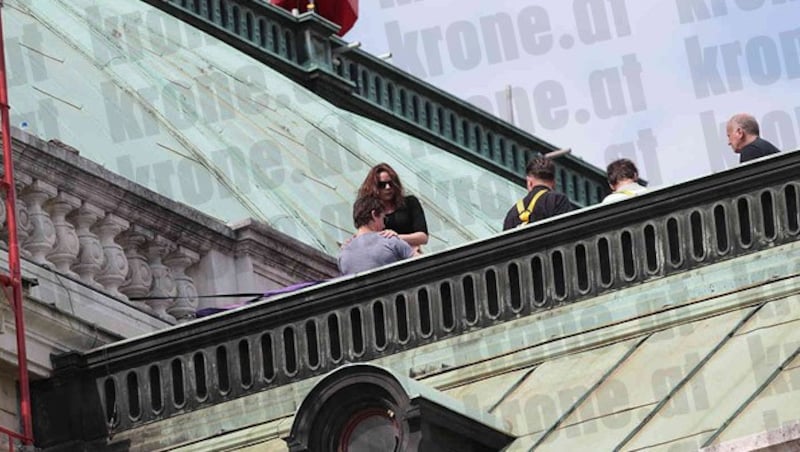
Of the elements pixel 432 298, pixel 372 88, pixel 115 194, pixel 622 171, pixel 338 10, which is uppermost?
pixel 338 10

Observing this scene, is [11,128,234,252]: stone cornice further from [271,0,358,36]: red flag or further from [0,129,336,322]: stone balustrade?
[271,0,358,36]: red flag

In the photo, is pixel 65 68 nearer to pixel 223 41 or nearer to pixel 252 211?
pixel 252 211

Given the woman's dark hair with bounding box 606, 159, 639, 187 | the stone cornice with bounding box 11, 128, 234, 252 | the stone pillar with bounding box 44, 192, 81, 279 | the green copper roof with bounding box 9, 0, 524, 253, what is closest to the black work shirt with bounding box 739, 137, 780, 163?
the woman's dark hair with bounding box 606, 159, 639, 187

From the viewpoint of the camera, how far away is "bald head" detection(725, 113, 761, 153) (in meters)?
26.0

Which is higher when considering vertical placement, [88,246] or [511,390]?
[88,246]

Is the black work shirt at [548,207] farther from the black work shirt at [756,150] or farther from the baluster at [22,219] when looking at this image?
the baluster at [22,219]

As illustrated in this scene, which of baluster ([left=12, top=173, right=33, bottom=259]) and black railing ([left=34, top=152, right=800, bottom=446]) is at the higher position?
baluster ([left=12, top=173, right=33, bottom=259])

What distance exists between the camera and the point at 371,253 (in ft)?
86.4

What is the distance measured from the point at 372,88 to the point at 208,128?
7889 millimetres

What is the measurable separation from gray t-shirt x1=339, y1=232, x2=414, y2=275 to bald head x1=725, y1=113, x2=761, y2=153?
2.38 meters

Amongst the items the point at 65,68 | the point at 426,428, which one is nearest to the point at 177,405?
the point at 426,428

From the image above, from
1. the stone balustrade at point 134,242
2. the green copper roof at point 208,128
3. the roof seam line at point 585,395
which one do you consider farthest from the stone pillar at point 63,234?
the roof seam line at point 585,395

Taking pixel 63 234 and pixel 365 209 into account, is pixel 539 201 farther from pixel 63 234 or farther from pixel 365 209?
pixel 63 234

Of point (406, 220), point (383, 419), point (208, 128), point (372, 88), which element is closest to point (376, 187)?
point (406, 220)
